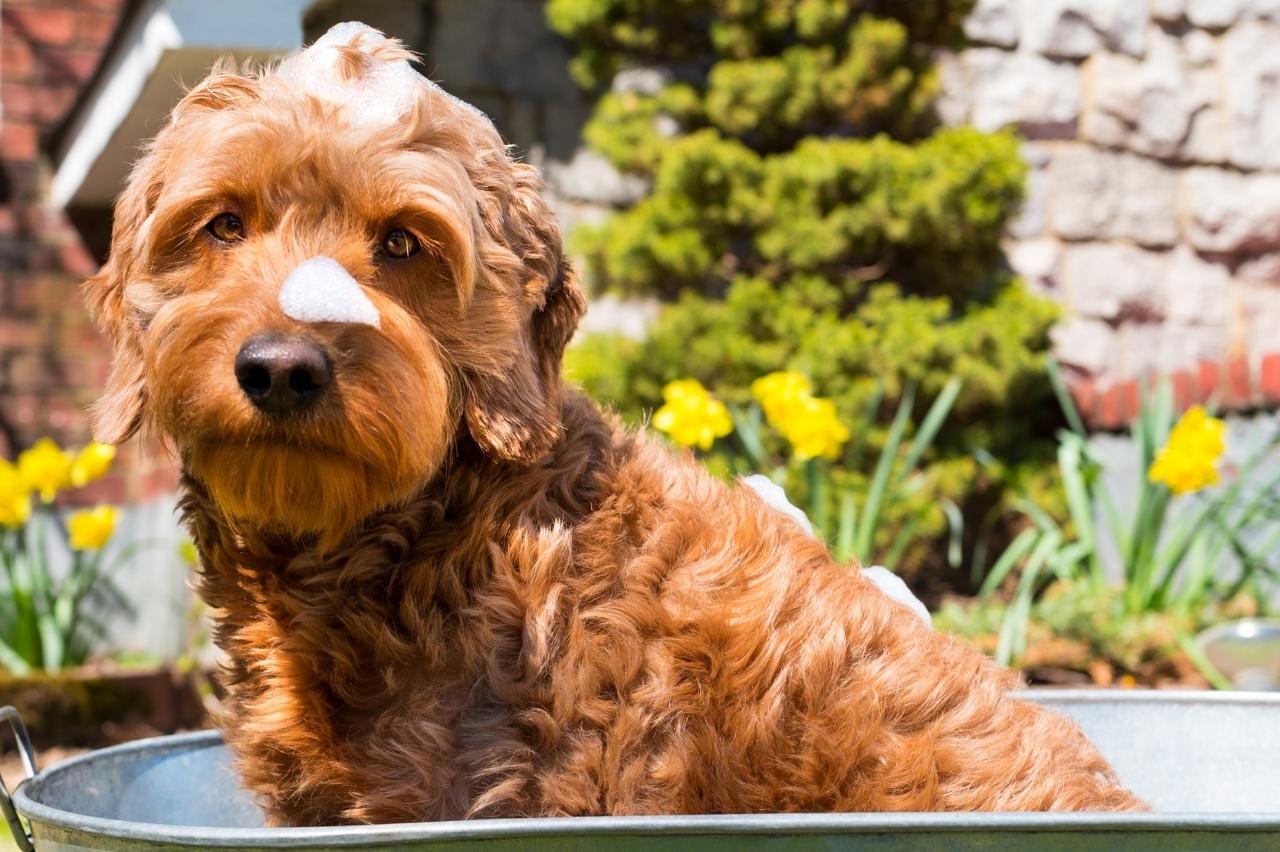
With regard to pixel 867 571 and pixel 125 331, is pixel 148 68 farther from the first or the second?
pixel 867 571

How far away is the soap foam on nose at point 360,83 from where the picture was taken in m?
2.06

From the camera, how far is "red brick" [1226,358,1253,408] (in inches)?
266

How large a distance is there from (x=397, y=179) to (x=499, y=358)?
Result: 31 centimetres

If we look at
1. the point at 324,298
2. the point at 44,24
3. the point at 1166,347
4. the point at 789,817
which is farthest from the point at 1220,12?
the point at 789,817

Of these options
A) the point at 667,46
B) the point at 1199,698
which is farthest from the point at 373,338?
the point at 667,46

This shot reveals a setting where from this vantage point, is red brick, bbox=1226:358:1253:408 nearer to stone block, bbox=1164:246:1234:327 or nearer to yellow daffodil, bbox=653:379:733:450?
stone block, bbox=1164:246:1234:327

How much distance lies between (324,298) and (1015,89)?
6.42 m

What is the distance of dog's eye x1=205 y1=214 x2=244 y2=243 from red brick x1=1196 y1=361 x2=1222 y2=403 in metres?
5.84

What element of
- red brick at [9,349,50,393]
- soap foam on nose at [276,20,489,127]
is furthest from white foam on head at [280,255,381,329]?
red brick at [9,349,50,393]

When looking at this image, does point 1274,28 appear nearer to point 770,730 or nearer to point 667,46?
point 667,46

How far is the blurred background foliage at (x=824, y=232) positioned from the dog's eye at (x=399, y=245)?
467cm

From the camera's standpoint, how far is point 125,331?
2.19 m

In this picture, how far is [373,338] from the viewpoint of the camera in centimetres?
188

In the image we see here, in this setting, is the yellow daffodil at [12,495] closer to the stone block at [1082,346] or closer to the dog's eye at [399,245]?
the dog's eye at [399,245]
